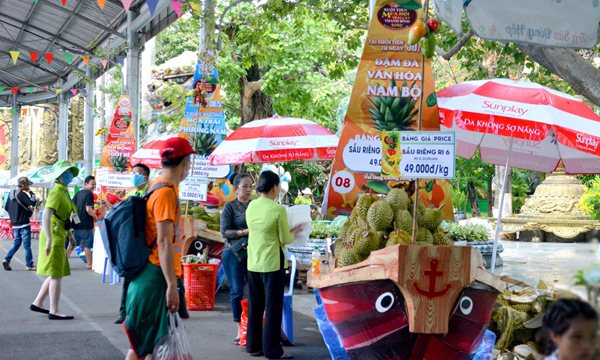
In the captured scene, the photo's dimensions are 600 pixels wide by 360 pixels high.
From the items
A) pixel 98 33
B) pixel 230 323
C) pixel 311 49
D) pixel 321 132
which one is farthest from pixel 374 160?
pixel 98 33

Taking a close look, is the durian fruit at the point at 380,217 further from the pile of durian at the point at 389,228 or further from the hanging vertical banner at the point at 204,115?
the hanging vertical banner at the point at 204,115

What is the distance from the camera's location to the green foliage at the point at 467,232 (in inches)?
452

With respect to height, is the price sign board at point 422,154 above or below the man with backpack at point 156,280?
above

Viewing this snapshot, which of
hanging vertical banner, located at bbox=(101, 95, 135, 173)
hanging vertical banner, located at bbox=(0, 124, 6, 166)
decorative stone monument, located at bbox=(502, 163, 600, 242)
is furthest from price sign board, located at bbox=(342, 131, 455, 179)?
hanging vertical banner, located at bbox=(0, 124, 6, 166)

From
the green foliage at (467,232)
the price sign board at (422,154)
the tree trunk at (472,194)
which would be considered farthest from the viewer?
the tree trunk at (472,194)

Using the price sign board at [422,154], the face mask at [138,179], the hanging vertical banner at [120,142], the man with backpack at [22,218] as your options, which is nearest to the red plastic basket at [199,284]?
the face mask at [138,179]

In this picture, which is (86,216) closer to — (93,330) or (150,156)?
(150,156)

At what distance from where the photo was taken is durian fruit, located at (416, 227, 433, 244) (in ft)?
24.0

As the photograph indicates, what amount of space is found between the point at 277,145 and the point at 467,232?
343 cm

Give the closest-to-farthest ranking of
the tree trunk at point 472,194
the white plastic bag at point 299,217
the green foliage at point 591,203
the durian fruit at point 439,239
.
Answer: the durian fruit at point 439,239, the white plastic bag at point 299,217, the green foliage at point 591,203, the tree trunk at point 472,194

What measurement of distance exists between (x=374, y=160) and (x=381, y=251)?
1.49 m

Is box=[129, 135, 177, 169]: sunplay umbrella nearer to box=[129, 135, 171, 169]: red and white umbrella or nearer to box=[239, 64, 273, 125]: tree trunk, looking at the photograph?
box=[129, 135, 171, 169]: red and white umbrella

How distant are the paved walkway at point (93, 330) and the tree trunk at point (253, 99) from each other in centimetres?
635

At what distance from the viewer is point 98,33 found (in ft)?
91.8
